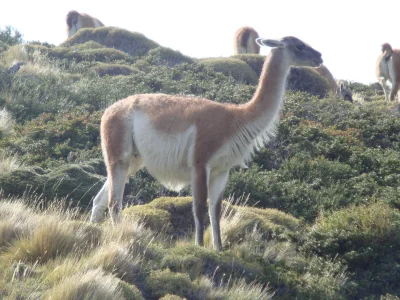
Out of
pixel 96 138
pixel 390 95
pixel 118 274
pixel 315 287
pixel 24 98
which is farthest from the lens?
pixel 390 95

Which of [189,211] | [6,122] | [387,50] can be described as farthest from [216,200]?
[387,50]

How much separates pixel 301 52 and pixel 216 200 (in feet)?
7.55

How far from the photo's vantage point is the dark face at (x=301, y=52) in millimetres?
9398

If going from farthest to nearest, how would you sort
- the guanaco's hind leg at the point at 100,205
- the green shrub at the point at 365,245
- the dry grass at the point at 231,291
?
the guanaco's hind leg at the point at 100,205 → the green shrub at the point at 365,245 → the dry grass at the point at 231,291

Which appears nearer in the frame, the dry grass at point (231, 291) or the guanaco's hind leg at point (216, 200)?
the dry grass at point (231, 291)

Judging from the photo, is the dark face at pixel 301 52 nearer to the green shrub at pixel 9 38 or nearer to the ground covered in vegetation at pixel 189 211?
the ground covered in vegetation at pixel 189 211

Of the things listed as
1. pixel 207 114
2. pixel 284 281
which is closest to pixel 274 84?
pixel 207 114

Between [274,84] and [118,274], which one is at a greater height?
[274,84]

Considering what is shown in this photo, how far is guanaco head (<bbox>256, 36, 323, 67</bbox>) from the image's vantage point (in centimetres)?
936

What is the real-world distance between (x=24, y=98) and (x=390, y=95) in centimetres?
1297

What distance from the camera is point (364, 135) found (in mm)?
14320

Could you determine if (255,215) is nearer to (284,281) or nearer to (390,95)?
(284,281)

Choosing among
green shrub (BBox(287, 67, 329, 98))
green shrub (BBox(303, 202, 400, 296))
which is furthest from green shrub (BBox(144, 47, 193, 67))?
green shrub (BBox(303, 202, 400, 296))

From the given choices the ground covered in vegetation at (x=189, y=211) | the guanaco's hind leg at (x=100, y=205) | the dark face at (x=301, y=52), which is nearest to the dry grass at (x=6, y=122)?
the ground covered in vegetation at (x=189, y=211)
